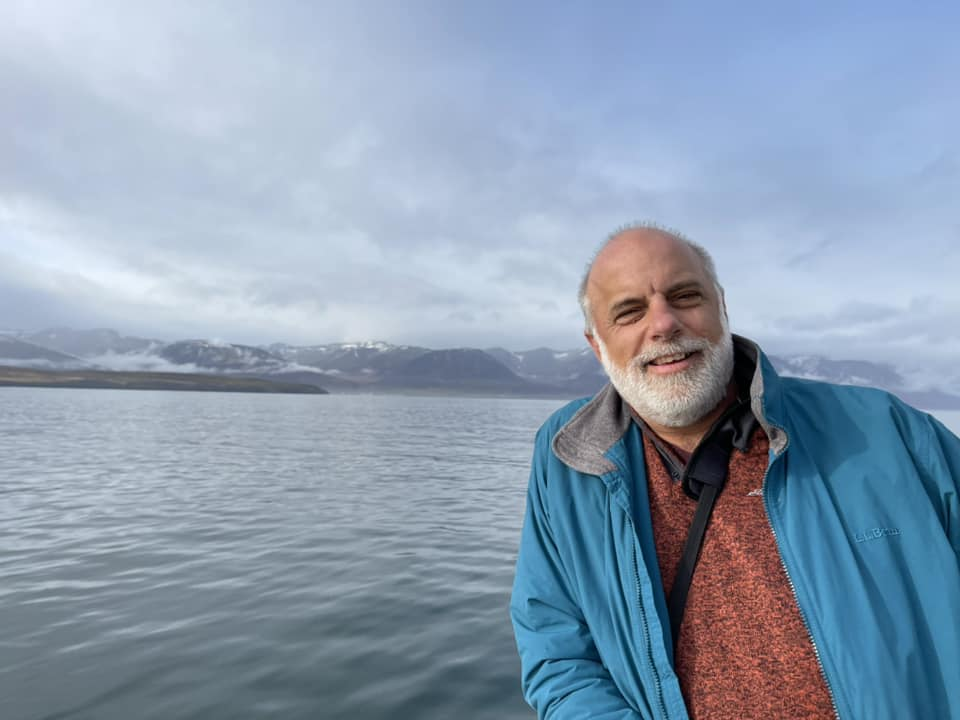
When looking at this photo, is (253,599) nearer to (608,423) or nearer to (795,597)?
(608,423)

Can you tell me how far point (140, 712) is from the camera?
6.27 meters

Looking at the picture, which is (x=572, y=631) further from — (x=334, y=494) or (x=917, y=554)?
(x=334, y=494)

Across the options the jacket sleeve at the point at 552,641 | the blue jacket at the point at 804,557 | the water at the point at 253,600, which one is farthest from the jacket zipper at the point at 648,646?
the water at the point at 253,600

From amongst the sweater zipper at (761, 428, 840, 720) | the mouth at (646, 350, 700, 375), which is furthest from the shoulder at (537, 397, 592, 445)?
the sweater zipper at (761, 428, 840, 720)

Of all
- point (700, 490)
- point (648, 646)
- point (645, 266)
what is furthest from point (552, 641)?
point (645, 266)

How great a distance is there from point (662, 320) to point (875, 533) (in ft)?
4.46

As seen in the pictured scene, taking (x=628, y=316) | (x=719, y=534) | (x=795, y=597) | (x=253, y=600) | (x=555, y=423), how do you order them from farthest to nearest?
(x=253, y=600)
(x=555, y=423)
(x=628, y=316)
(x=719, y=534)
(x=795, y=597)

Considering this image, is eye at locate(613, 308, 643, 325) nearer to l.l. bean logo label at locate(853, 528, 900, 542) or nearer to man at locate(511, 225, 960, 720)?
man at locate(511, 225, 960, 720)

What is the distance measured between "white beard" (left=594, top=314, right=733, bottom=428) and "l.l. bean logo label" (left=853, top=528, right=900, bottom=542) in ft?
2.90

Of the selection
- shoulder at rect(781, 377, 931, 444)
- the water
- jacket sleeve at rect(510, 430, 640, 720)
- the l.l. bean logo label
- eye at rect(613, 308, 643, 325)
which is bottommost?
the water

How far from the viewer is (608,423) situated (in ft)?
10.7

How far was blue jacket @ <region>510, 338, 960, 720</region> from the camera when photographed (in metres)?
2.31

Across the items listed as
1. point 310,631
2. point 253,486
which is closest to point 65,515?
point 253,486

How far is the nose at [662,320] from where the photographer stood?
10.1ft
